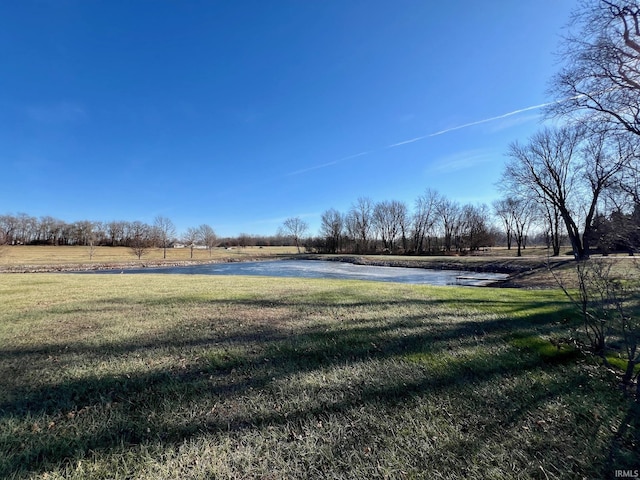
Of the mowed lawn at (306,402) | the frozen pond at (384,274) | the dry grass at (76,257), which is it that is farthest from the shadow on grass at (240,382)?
the dry grass at (76,257)

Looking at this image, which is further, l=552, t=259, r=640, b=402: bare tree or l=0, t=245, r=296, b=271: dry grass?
l=0, t=245, r=296, b=271: dry grass

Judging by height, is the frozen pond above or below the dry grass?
below

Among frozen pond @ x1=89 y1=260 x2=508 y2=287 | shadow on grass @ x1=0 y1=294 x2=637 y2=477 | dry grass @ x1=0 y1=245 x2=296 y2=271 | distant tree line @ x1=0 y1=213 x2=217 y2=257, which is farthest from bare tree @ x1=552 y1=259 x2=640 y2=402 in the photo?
distant tree line @ x1=0 y1=213 x2=217 y2=257

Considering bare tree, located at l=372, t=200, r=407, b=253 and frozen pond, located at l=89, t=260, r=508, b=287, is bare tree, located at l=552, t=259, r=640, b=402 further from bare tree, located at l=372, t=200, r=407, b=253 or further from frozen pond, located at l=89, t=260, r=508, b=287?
bare tree, located at l=372, t=200, r=407, b=253

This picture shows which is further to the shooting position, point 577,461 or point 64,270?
point 64,270

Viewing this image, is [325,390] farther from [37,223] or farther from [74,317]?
A: [37,223]

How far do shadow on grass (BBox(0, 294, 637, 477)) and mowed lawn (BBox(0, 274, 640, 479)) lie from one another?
2cm

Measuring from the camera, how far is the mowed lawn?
197cm

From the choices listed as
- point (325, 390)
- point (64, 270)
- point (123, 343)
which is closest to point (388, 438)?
point (325, 390)

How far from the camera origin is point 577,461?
1.99 metres

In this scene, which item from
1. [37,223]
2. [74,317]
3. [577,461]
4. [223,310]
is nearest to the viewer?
[577,461]

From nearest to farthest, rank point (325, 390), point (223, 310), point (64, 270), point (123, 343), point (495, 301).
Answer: point (325, 390) < point (123, 343) < point (223, 310) < point (495, 301) < point (64, 270)

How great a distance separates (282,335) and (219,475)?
2.75m

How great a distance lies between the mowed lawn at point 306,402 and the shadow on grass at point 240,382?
2 centimetres
